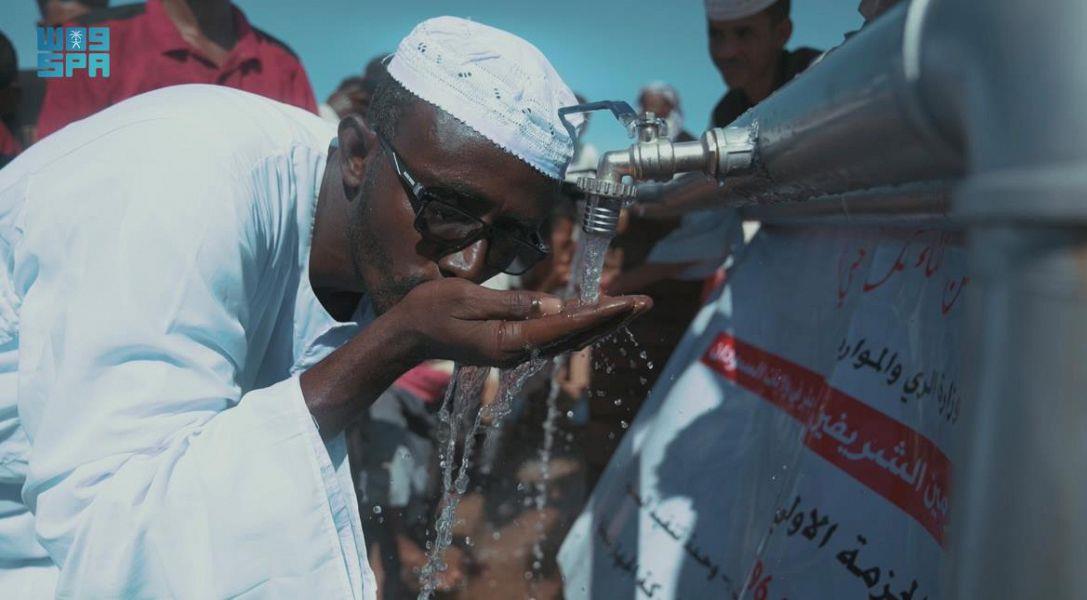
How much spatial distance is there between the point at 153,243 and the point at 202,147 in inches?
8.2

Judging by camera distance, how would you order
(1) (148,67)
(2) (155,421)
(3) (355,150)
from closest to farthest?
(2) (155,421)
(3) (355,150)
(1) (148,67)

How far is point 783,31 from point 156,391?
2309mm

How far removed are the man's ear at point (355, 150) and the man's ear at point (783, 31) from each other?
1.64 m

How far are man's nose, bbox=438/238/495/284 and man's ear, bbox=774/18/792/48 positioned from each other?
1.67 m

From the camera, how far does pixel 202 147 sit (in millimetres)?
1423

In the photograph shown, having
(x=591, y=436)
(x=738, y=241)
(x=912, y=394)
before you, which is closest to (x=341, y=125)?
(x=912, y=394)

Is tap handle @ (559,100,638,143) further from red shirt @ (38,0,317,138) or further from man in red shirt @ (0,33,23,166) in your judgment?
man in red shirt @ (0,33,23,166)

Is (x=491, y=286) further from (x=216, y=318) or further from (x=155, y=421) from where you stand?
(x=155, y=421)

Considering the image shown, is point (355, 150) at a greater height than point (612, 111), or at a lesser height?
lesser

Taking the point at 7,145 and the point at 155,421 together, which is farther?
the point at 7,145

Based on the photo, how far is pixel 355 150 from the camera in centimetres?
174

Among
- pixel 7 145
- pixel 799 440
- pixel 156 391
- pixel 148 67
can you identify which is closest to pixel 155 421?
pixel 156 391

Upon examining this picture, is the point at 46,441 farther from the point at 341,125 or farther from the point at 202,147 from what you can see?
the point at 341,125

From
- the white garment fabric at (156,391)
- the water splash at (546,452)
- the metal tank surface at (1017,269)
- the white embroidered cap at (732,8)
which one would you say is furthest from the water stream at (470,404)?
the water splash at (546,452)
